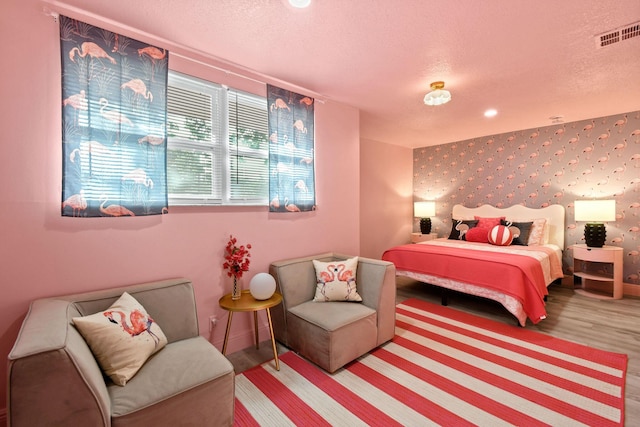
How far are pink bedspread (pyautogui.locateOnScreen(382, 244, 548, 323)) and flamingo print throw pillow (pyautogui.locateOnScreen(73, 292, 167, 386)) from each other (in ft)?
9.86

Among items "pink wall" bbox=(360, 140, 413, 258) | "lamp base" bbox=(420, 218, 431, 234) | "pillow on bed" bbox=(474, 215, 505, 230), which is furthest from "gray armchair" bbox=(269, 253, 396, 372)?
"lamp base" bbox=(420, 218, 431, 234)

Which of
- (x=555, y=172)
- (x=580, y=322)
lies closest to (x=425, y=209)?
(x=555, y=172)

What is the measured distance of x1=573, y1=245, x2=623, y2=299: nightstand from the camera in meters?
3.58

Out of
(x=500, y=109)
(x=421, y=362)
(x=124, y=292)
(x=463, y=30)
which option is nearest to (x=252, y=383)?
(x=124, y=292)

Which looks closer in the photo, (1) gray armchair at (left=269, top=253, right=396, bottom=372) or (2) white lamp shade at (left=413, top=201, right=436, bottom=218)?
(1) gray armchair at (left=269, top=253, right=396, bottom=372)

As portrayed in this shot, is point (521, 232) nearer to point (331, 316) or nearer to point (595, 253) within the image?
point (595, 253)

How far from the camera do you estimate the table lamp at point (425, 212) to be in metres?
5.41

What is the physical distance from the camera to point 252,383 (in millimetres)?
2016

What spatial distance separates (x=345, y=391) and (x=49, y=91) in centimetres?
260

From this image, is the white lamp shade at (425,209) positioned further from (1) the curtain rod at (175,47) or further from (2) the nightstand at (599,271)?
(1) the curtain rod at (175,47)

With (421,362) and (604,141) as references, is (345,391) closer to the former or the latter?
(421,362)

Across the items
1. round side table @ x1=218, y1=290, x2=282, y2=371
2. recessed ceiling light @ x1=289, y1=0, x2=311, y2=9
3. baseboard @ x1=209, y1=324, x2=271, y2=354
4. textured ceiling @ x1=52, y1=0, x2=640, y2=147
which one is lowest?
baseboard @ x1=209, y1=324, x2=271, y2=354

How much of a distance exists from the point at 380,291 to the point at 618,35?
2.53m

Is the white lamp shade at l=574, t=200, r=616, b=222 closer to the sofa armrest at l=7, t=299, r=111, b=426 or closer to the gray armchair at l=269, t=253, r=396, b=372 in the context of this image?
the gray armchair at l=269, t=253, r=396, b=372
